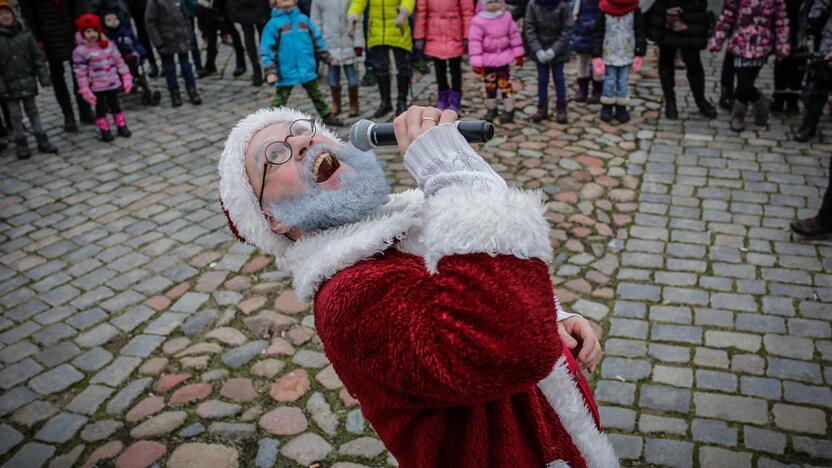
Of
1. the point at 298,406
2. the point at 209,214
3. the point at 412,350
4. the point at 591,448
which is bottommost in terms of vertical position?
the point at 298,406

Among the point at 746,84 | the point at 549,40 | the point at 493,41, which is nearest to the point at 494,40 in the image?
the point at 493,41

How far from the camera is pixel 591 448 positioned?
6.37 ft

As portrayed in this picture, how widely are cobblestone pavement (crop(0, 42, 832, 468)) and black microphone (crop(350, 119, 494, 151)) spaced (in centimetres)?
218

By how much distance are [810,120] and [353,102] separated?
524cm

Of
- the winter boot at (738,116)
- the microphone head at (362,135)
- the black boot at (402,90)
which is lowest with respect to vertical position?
the winter boot at (738,116)

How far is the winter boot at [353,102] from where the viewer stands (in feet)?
28.3

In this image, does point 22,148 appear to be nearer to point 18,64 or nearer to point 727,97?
point 18,64

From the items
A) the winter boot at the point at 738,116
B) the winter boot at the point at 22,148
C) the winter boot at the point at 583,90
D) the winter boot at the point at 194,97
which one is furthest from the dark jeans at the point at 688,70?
the winter boot at the point at 22,148

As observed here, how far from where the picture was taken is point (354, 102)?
28.7ft

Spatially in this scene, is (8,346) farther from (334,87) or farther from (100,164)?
(334,87)

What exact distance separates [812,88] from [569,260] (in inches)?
146

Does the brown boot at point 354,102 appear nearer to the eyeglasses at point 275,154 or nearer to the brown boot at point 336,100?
Result: the brown boot at point 336,100

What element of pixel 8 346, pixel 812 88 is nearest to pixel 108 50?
pixel 8 346

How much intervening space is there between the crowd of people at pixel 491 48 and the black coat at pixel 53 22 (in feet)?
0.04
